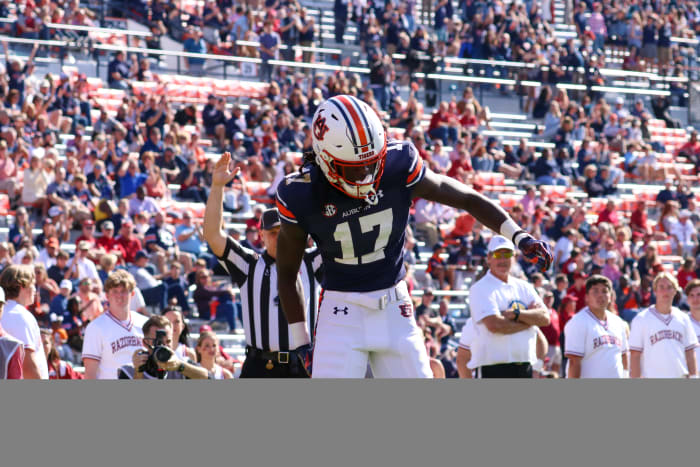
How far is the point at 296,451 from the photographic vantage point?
2703mm

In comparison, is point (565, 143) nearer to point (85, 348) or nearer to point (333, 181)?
point (85, 348)

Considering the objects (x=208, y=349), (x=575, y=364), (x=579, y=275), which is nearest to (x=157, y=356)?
(x=208, y=349)

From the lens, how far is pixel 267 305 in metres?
5.83

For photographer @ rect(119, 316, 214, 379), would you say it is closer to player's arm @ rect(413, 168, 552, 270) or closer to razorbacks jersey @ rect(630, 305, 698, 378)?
player's arm @ rect(413, 168, 552, 270)

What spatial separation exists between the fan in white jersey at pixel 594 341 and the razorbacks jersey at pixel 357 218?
11.1ft

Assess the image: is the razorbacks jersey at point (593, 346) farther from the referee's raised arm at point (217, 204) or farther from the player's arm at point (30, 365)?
the player's arm at point (30, 365)

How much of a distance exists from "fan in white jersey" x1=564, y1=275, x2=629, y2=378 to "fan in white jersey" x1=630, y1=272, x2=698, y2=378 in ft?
1.16

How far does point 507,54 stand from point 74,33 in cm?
821

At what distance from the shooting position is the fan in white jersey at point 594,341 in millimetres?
7445

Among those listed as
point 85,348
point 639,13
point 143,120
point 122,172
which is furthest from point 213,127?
point 639,13

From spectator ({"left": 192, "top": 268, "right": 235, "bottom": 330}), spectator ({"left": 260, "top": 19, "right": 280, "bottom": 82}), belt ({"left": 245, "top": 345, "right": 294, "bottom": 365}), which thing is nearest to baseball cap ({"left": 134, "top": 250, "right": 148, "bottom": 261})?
spectator ({"left": 192, "top": 268, "right": 235, "bottom": 330})

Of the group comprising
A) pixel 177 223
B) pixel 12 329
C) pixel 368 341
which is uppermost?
pixel 368 341

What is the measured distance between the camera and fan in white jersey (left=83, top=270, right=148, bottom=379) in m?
6.55

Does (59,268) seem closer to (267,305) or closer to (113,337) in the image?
(113,337)
